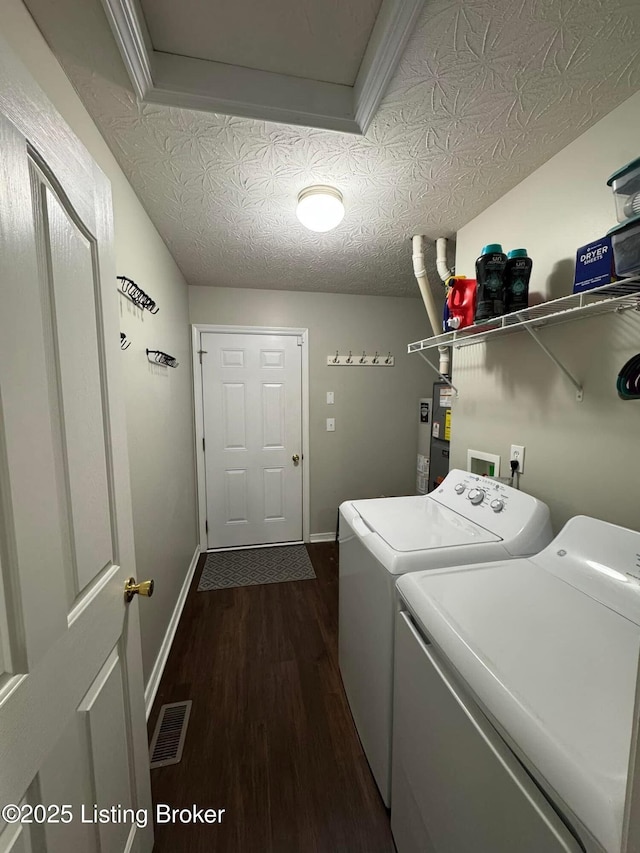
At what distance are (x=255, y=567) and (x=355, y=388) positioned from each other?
71.3 inches

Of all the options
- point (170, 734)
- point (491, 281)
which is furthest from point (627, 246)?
point (170, 734)

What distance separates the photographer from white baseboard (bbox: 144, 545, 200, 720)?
148 cm

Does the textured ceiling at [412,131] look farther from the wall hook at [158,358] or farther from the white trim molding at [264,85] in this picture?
the wall hook at [158,358]

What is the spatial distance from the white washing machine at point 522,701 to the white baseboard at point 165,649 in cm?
96

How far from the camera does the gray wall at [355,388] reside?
2.86m

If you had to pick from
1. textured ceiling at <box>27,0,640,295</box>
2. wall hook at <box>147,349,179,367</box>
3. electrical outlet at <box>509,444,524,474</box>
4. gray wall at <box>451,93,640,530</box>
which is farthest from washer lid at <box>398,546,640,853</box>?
wall hook at <box>147,349,179,367</box>

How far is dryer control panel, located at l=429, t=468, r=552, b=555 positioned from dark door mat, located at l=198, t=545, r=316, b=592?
5.09ft

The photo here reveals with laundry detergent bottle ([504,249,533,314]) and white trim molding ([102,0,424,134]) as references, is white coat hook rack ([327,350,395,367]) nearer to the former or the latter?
laundry detergent bottle ([504,249,533,314])

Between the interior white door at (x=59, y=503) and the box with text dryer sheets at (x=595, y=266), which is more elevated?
the box with text dryer sheets at (x=595, y=266)

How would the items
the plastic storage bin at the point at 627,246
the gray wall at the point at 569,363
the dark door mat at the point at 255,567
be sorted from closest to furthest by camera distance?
the plastic storage bin at the point at 627,246
the gray wall at the point at 569,363
the dark door mat at the point at 255,567

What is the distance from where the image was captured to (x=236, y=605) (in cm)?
220

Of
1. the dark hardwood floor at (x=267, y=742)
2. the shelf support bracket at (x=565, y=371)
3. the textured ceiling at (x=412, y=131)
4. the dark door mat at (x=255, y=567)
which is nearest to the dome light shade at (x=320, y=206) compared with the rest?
the textured ceiling at (x=412, y=131)

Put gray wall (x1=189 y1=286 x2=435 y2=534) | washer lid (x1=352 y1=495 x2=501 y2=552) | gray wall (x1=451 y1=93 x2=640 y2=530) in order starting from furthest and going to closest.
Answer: gray wall (x1=189 y1=286 x2=435 y2=534) → washer lid (x1=352 y1=495 x2=501 y2=552) → gray wall (x1=451 y1=93 x2=640 y2=530)

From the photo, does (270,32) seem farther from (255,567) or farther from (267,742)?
(255,567)
